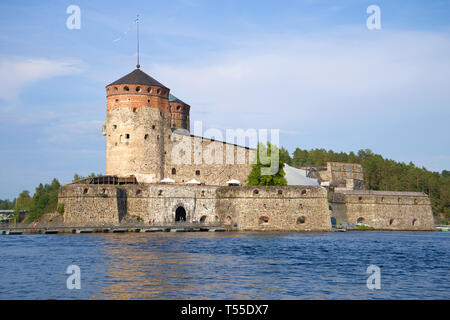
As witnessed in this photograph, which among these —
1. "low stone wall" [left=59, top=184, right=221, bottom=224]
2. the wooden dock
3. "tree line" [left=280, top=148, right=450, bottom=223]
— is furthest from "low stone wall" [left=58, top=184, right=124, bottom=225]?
"tree line" [left=280, top=148, right=450, bottom=223]

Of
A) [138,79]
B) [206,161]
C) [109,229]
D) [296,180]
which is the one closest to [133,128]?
[138,79]

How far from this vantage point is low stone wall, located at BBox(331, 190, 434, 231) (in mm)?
58906

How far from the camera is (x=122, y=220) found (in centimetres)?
4644

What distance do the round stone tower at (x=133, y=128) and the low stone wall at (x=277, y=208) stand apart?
382 inches

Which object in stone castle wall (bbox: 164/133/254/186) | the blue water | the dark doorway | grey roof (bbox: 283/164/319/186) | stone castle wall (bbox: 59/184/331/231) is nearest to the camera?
the blue water

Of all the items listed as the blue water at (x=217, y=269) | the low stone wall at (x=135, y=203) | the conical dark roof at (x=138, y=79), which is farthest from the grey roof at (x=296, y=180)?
the blue water at (x=217, y=269)

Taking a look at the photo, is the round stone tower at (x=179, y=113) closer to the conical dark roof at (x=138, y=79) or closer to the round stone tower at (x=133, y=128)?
the conical dark roof at (x=138, y=79)

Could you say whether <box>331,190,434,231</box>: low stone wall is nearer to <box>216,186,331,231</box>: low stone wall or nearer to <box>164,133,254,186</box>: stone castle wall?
<box>216,186,331,231</box>: low stone wall

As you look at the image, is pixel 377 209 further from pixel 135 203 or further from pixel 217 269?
pixel 217 269

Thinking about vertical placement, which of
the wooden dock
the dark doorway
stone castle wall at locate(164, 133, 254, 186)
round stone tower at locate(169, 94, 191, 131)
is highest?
round stone tower at locate(169, 94, 191, 131)

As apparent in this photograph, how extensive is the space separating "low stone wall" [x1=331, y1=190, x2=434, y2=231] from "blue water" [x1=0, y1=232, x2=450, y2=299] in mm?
20569
